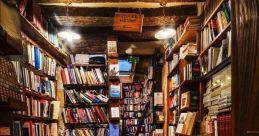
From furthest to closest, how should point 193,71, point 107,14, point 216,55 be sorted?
point 107,14
point 193,71
point 216,55

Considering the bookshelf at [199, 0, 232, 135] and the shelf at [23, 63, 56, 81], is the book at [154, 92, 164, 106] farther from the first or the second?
the bookshelf at [199, 0, 232, 135]

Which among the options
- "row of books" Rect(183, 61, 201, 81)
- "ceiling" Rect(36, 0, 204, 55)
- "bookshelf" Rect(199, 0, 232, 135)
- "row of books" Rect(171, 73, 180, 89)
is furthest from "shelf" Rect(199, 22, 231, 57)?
"row of books" Rect(171, 73, 180, 89)

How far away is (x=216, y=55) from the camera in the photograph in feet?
10.6

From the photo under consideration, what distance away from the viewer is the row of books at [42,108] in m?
3.65

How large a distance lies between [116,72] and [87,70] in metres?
0.66

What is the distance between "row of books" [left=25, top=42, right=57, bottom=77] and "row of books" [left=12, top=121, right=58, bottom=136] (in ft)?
2.29

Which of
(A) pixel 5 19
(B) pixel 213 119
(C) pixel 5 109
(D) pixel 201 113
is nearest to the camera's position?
(C) pixel 5 109

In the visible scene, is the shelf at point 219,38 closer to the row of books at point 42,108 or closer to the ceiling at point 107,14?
the ceiling at point 107,14

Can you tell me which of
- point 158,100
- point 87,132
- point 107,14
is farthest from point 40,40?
point 158,100

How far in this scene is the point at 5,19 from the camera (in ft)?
7.26

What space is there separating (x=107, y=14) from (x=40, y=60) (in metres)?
1.13

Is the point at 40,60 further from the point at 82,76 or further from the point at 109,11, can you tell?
the point at 82,76

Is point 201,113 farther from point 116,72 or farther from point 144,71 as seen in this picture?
point 144,71

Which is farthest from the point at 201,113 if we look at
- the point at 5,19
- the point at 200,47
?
the point at 5,19
